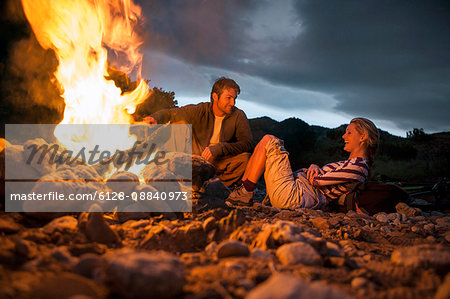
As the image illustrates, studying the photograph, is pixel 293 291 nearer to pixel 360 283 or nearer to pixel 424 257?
pixel 360 283

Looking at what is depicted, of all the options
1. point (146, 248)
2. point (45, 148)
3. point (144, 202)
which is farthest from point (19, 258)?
point (45, 148)

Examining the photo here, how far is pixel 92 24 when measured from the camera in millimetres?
4348

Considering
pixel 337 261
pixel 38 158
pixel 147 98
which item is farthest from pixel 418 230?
pixel 147 98

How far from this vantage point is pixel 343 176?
12.9 ft

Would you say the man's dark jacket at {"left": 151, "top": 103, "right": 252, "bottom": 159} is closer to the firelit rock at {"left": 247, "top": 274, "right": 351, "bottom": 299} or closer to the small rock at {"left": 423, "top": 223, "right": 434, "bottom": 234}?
the small rock at {"left": 423, "top": 223, "right": 434, "bottom": 234}

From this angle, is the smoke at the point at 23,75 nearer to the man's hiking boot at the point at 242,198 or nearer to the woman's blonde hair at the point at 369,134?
the man's hiking boot at the point at 242,198

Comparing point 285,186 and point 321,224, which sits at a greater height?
point 285,186

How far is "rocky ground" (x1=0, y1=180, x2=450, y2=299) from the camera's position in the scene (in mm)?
1245

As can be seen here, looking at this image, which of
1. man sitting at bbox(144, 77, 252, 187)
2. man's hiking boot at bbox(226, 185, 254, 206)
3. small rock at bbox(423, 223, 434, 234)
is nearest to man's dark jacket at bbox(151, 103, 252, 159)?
man sitting at bbox(144, 77, 252, 187)

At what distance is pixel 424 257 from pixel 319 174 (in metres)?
2.52

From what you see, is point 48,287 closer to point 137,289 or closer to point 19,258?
point 137,289

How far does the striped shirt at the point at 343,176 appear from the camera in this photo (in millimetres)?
3918

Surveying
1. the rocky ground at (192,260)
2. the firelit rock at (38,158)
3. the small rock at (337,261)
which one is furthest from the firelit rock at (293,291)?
the firelit rock at (38,158)

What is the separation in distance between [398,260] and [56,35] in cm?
509
